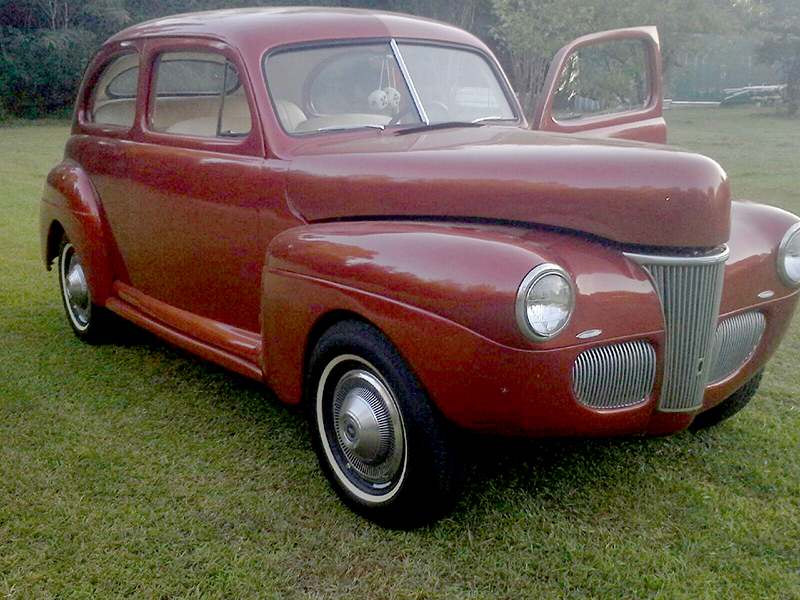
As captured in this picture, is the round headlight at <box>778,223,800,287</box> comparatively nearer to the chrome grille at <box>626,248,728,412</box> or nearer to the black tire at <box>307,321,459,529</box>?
the chrome grille at <box>626,248,728,412</box>

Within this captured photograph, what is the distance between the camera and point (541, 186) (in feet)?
8.37

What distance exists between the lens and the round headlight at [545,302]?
2252mm

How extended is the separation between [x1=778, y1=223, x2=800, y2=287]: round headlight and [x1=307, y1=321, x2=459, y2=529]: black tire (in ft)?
4.36

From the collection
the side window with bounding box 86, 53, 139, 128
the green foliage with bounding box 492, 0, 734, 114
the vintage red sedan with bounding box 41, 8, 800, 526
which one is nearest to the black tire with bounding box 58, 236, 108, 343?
the vintage red sedan with bounding box 41, 8, 800, 526

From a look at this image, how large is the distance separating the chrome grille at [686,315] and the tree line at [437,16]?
18080mm

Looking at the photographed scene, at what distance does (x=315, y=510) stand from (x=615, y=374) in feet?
3.71

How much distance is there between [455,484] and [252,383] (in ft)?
5.56

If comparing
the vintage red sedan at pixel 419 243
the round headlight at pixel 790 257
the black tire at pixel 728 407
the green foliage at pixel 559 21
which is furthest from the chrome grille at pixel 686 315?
the green foliage at pixel 559 21

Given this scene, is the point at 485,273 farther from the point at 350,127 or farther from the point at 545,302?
the point at 350,127

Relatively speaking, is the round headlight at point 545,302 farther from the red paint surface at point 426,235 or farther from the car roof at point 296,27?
the car roof at point 296,27

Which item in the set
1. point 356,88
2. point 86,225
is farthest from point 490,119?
point 86,225

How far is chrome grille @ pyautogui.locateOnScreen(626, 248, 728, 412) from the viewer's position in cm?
249

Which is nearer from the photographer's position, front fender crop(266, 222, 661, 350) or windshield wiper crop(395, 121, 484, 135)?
front fender crop(266, 222, 661, 350)

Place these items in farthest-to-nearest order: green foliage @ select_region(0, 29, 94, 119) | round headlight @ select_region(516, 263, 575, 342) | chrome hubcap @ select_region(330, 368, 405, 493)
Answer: green foliage @ select_region(0, 29, 94, 119)
chrome hubcap @ select_region(330, 368, 405, 493)
round headlight @ select_region(516, 263, 575, 342)
